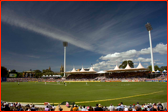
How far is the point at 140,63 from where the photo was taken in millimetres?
70125

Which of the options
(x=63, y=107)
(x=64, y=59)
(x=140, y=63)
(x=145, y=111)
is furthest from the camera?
(x=64, y=59)

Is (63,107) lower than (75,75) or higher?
higher

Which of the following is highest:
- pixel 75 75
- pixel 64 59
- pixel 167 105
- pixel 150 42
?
pixel 150 42

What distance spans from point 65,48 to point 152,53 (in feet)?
226

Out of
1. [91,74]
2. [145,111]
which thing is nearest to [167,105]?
[145,111]

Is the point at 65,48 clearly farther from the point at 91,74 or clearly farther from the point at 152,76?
the point at 152,76

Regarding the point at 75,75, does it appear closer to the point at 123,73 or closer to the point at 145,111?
the point at 123,73

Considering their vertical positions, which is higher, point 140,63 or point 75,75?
point 140,63

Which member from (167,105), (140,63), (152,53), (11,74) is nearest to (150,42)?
(152,53)

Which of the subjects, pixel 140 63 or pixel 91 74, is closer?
pixel 140 63

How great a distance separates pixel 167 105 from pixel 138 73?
6760 cm

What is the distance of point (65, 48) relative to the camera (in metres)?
110

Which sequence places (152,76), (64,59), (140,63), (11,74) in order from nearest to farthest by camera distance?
1. (152,76)
2. (140,63)
3. (11,74)
4. (64,59)

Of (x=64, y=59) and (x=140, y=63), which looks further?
(x=64, y=59)
